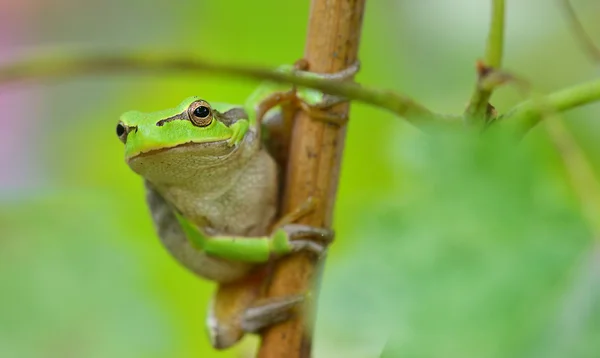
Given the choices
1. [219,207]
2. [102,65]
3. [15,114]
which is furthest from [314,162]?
[15,114]

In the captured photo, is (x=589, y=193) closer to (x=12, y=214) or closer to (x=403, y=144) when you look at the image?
(x=403, y=144)

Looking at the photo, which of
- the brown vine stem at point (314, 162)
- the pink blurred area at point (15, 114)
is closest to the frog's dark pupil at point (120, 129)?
the brown vine stem at point (314, 162)

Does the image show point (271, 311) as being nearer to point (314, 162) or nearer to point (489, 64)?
point (314, 162)

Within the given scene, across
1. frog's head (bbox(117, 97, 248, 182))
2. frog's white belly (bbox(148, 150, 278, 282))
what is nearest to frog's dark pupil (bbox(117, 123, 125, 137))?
frog's head (bbox(117, 97, 248, 182))

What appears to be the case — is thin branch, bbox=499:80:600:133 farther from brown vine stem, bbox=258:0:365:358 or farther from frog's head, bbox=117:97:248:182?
frog's head, bbox=117:97:248:182

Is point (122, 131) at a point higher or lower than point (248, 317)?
higher

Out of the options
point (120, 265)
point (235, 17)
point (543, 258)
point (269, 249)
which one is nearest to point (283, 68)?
point (269, 249)
